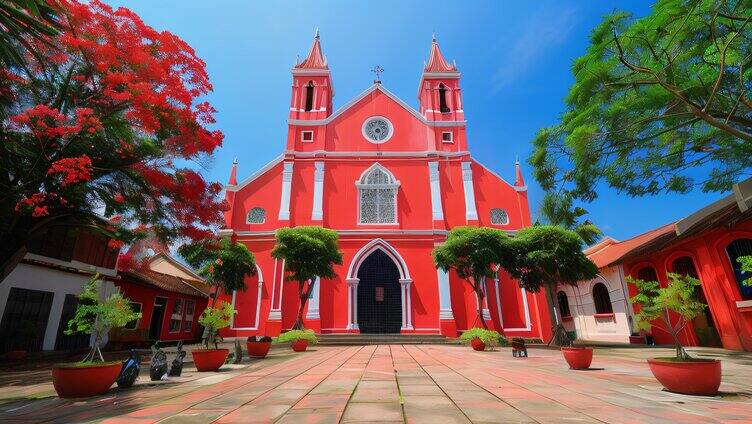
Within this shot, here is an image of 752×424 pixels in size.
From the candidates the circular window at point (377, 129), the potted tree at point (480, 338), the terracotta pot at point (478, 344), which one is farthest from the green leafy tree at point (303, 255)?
the circular window at point (377, 129)

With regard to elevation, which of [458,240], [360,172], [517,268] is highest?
[360,172]

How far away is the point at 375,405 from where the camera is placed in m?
3.84

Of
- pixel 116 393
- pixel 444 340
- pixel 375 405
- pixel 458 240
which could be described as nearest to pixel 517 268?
pixel 458 240

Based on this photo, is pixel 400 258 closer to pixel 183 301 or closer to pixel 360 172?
pixel 360 172

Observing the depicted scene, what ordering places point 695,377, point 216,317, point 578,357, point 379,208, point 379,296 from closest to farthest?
point 695,377
point 578,357
point 216,317
point 379,296
point 379,208

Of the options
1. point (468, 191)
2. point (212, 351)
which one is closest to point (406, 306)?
point (468, 191)

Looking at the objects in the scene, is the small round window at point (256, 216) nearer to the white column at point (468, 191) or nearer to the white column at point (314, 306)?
the white column at point (314, 306)

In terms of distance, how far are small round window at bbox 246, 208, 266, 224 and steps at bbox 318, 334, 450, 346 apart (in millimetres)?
7182

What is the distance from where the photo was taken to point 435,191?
19.3 meters

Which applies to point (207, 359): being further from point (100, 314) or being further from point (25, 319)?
point (25, 319)

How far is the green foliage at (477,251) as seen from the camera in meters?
14.0

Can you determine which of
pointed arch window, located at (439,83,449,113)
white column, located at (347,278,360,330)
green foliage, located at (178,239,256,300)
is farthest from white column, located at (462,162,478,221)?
green foliage, located at (178,239,256,300)

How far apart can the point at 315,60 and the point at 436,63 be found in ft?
Result: 26.6

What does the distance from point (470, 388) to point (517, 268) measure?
10.7 metres
